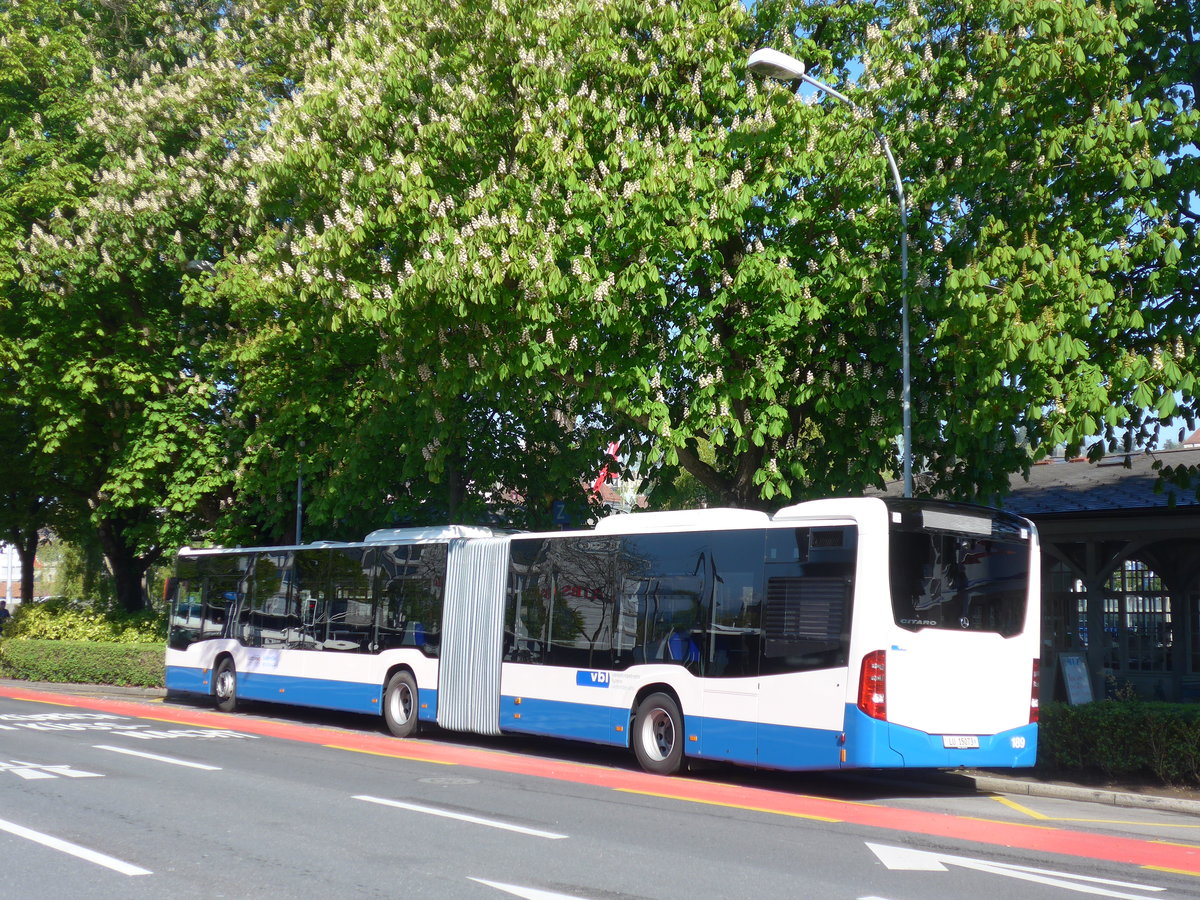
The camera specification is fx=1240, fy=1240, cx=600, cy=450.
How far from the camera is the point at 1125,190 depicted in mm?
13961

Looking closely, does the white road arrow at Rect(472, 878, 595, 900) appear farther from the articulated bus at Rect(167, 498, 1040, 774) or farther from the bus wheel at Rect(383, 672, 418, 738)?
the bus wheel at Rect(383, 672, 418, 738)

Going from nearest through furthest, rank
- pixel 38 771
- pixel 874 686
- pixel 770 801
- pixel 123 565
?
pixel 874 686 < pixel 770 801 < pixel 38 771 < pixel 123 565

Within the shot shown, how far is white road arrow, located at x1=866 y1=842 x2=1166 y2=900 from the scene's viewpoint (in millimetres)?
7914

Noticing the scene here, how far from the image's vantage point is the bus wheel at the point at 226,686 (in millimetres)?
23312

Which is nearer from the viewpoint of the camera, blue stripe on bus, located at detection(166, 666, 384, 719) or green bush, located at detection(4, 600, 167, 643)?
blue stripe on bus, located at detection(166, 666, 384, 719)

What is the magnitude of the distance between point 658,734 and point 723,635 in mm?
1647

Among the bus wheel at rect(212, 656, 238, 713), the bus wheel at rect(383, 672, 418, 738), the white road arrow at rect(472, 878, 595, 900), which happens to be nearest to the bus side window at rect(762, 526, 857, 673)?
the white road arrow at rect(472, 878, 595, 900)

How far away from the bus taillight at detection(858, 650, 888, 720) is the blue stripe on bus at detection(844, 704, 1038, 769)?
0.27ft

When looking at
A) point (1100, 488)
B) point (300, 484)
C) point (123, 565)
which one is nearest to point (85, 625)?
point (123, 565)

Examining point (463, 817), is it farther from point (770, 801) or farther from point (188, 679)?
point (188, 679)

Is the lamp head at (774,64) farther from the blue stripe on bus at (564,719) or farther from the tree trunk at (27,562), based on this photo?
the tree trunk at (27,562)

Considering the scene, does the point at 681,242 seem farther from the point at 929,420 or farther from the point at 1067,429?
the point at 1067,429

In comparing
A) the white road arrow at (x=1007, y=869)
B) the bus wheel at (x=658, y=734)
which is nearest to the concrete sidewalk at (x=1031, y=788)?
the bus wheel at (x=658, y=734)

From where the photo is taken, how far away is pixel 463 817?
412 inches
